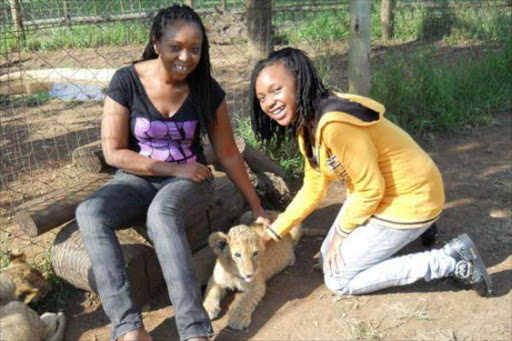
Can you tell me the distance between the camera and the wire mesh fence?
15.0 ft

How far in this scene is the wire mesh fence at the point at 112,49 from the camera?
15.0 feet

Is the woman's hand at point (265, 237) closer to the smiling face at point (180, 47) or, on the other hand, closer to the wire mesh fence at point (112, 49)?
the smiling face at point (180, 47)

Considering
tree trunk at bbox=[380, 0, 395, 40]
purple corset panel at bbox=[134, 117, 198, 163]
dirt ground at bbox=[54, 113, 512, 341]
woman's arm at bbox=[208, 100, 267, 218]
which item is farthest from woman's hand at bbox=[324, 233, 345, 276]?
→ tree trunk at bbox=[380, 0, 395, 40]

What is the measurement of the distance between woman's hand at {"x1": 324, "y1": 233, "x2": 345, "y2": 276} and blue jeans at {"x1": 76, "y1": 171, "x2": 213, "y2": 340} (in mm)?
851

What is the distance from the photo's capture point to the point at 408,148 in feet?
10.2

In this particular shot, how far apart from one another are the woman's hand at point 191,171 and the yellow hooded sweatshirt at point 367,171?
0.54 meters

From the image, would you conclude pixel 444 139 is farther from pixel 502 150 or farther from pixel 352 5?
pixel 352 5

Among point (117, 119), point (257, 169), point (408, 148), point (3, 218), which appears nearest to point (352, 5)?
point (257, 169)

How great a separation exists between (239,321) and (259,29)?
3.66m

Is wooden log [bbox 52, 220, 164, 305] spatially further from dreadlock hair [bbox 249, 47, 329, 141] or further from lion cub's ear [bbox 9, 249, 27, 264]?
dreadlock hair [bbox 249, 47, 329, 141]

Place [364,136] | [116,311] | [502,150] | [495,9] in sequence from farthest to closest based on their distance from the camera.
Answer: [495,9] < [502,150] < [364,136] < [116,311]

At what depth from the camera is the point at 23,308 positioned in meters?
2.89

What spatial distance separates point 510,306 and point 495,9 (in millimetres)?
5344

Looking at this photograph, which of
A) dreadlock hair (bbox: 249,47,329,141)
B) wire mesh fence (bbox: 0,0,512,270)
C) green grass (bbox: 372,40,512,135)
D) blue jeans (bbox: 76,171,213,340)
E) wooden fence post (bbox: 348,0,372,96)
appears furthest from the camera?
green grass (bbox: 372,40,512,135)
